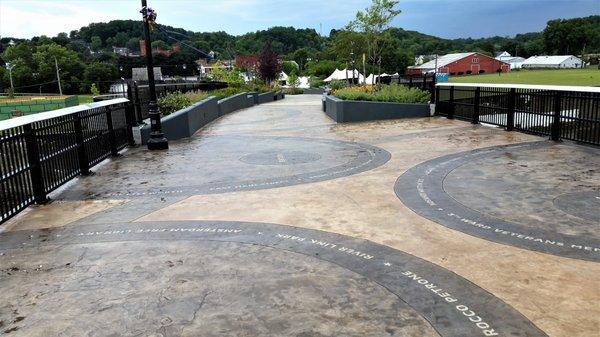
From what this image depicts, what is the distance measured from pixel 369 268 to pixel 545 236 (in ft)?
8.60

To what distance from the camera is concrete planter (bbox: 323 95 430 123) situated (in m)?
19.9

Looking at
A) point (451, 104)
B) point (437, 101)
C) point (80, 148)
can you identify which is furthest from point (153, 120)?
point (437, 101)

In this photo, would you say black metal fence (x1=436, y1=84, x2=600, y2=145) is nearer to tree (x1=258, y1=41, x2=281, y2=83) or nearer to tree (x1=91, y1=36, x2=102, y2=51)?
tree (x1=258, y1=41, x2=281, y2=83)

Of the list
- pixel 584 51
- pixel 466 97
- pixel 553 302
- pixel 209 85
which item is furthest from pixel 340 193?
pixel 584 51

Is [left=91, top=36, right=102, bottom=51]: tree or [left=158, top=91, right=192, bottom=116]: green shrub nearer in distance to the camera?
[left=158, top=91, right=192, bottom=116]: green shrub

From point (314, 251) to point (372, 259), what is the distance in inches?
29.5

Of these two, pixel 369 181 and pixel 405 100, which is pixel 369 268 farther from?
pixel 405 100

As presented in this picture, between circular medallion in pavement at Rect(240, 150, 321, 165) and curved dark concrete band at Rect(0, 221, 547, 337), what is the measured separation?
4.72 meters

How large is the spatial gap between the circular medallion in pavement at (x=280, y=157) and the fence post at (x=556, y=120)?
6928 millimetres

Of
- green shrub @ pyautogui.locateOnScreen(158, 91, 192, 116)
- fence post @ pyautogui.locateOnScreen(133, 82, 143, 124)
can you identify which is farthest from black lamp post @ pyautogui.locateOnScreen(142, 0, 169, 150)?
green shrub @ pyautogui.locateOnScreen(158, 91, 192, 116)

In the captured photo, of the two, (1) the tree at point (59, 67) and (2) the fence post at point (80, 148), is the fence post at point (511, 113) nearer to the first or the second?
(2) the fence post at point (80, 148)

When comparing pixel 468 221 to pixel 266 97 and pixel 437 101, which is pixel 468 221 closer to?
pixel 437 101

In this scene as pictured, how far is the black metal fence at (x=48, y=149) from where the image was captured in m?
7.42

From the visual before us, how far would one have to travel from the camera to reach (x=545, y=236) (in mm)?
6074
